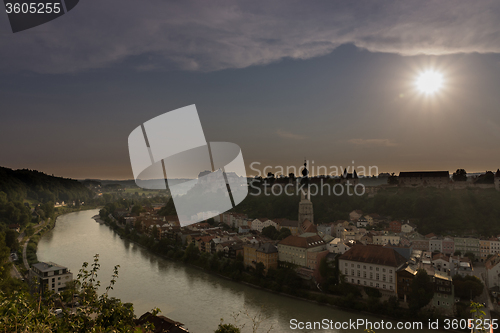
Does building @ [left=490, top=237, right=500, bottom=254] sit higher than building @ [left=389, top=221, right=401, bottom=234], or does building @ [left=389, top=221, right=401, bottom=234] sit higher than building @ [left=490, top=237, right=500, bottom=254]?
building @ [left=389, top=221, right=401, bottom=234]

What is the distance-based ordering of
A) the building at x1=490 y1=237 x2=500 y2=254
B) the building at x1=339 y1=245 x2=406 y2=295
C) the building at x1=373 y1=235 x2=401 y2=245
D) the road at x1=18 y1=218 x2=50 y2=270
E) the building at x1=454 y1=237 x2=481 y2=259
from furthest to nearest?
the building at x1=373 y1=235 x2=401 y2=245 < the building at x1=454 y1=237 x2=481 y2=259 < the building at x1=490 y1=237 x2=500 y2=254 < the road at x1=18 y1=218 x2=50 y2=270 < the building at x1=339 y1=245 x2=406 y2=295

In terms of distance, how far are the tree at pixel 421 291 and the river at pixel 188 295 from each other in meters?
0.61

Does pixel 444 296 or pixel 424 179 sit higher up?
pixel 424 179

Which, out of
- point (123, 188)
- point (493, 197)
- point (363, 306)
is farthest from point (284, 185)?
point (123, 188)

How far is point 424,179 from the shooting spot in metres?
13.9

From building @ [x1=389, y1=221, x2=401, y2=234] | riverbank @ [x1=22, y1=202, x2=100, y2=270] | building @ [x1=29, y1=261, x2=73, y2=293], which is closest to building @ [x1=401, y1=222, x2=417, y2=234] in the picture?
building @ [x1=389, y1=221, x2=401, y2=234]

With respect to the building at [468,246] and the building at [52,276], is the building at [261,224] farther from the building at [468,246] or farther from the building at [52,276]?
the building at [52,276]

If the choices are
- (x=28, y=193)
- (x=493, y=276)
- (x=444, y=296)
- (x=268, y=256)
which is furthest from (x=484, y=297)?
(x=28, y=193)

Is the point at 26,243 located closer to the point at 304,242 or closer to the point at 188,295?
the point at 188,295

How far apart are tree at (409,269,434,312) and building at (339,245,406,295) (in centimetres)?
42

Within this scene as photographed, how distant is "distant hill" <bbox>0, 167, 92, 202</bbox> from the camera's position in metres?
18.1

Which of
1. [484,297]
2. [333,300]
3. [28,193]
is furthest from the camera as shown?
[28,193]

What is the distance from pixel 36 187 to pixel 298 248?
2086cm

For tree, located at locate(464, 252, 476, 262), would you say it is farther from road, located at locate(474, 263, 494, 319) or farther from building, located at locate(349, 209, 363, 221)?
building, located at locate(349, 209, 363, 221)
